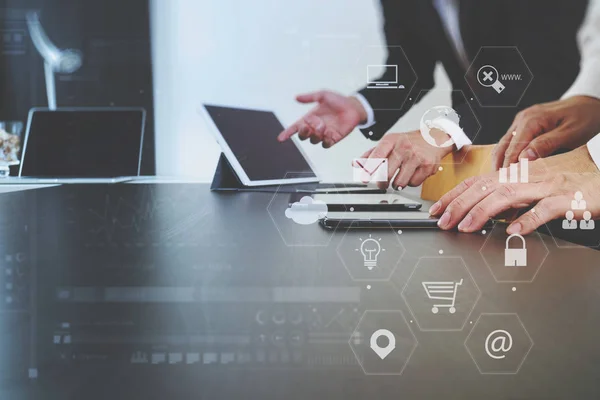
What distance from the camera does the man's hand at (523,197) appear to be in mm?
787

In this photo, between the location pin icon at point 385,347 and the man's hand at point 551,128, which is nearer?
the location pin icon at point 385,347

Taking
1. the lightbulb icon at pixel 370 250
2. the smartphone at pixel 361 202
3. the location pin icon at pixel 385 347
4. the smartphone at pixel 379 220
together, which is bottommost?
the location pin icon at pixel 385 347

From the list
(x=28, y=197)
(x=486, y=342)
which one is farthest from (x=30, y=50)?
(x=486, y=342)

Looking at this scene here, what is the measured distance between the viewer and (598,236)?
784mm

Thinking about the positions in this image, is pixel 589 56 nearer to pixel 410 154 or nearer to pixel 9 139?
pixel 410 154

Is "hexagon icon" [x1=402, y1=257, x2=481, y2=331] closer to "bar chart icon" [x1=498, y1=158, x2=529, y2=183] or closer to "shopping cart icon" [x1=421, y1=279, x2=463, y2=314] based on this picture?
"shopping cart icon" [x1=421, y1=279, x2=463, y2=314]

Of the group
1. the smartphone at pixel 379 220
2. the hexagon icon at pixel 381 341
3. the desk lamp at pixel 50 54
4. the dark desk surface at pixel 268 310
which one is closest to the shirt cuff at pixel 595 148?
the dark desk surface at pixel 268 310

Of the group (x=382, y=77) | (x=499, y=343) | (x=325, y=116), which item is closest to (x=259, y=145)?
(x=325, y=116)

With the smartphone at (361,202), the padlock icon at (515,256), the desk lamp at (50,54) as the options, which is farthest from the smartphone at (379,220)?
the desk lamp at (50,54)

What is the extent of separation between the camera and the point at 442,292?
2.47 feet

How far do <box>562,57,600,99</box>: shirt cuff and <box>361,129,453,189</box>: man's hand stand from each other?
23 centimetres

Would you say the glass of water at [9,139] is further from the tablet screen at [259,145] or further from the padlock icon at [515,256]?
the padlock icon at [515,256]

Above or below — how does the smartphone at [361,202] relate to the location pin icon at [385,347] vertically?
above

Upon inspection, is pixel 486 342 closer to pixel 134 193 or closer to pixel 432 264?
pixel 432 264
